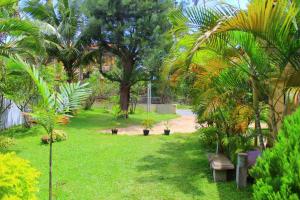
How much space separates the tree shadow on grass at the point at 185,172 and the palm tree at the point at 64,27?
9.99 metres

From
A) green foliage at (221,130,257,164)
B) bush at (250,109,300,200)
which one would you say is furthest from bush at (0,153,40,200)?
green foliage at (221,130,257,164)

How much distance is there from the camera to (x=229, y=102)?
7.22 metres

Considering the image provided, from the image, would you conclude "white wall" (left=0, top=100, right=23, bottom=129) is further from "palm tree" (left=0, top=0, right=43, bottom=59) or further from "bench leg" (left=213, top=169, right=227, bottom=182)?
"bench leg" (left=213, top=169, right=227, bottom=182)

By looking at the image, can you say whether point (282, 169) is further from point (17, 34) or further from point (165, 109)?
point (165, 109)

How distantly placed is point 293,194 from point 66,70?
1859 cm

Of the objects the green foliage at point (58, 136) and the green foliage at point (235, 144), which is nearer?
the green foliage at point (235, 144)

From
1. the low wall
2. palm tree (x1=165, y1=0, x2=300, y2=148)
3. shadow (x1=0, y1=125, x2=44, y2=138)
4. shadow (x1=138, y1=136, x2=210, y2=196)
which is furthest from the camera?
the low wall

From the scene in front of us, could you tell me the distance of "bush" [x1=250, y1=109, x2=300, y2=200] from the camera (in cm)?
251

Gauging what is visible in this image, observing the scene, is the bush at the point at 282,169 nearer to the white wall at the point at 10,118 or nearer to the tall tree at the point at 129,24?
the white wall at the point at 10,118

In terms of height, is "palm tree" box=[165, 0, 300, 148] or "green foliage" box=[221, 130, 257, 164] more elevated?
"palm tree" box=[165, 0, 300, 148]

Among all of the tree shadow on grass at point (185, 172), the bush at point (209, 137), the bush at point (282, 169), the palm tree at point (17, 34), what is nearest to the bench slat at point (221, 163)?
the tree shadow on grass at point (185, 172)

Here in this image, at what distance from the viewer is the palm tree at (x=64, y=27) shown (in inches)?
749

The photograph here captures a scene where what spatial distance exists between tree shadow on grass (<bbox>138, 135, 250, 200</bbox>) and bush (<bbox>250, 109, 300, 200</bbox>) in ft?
11.0

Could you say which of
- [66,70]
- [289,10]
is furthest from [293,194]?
[66,70]
